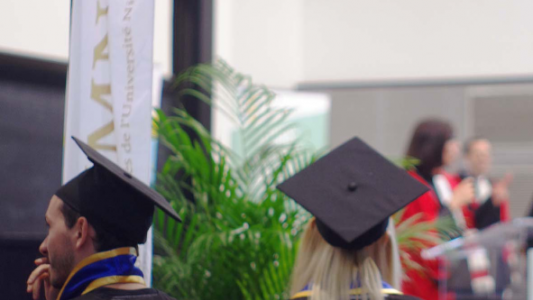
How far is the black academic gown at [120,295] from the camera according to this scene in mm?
1875

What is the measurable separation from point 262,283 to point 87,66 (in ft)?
4.13

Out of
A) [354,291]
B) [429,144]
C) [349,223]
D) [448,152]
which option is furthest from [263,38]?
[354,291]

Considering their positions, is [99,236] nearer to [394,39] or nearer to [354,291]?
[354,291]

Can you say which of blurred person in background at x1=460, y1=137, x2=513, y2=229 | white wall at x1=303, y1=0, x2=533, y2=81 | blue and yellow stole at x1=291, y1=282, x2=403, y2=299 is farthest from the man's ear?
white wall at x1=303, y1=0, x2=533, y2=81

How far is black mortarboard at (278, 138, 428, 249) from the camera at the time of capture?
2303 mm

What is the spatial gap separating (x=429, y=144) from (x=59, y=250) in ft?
11.7

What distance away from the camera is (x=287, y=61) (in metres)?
6.28

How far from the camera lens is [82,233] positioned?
6.41 ft

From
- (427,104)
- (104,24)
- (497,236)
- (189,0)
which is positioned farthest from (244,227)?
(427,104)

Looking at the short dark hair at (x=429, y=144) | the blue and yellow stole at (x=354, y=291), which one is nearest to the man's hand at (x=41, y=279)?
the blue and yellow stole at (x=354, y=291)

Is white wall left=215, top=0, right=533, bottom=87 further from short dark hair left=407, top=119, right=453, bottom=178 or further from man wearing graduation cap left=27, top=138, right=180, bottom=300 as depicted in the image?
man wearing graduation cap left=27, top=138, right=180, bottom=300

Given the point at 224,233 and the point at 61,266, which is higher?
the point at 61,266

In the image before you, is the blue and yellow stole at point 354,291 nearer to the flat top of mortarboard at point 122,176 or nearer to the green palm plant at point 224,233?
the flat top of mortarboard at point 122,176

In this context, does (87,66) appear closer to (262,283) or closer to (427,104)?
(262,283)
